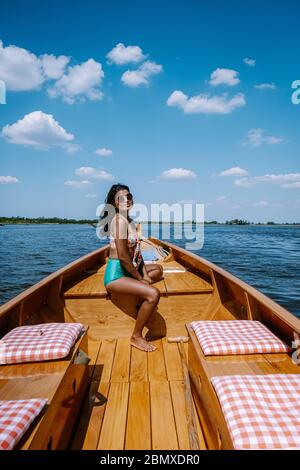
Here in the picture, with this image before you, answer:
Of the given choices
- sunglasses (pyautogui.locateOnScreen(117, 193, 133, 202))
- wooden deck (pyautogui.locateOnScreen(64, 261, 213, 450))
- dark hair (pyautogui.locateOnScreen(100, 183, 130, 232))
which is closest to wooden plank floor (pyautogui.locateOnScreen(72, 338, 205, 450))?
wooden deck (pyautogui.locateOnScreen(64, 261, 213, 450))

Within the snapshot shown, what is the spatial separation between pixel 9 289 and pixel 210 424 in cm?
933

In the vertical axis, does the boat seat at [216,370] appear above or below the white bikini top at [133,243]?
below

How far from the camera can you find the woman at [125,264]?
295cm

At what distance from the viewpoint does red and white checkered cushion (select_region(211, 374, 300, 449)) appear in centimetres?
124

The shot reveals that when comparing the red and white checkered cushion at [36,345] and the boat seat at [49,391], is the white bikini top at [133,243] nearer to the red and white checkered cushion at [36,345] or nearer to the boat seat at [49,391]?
the red and white checkered cushion at [36,345]

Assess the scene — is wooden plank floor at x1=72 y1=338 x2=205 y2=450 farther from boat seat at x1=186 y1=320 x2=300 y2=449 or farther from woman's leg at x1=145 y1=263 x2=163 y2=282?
woman's leg at x1=145 y1=263 x2=163 y2=282

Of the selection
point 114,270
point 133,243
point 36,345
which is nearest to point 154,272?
point 133,243

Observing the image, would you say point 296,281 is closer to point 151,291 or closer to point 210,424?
point 151,291

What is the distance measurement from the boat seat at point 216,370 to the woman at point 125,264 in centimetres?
83

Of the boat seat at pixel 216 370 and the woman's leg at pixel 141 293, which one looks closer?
the boat seat at pixel 216 370

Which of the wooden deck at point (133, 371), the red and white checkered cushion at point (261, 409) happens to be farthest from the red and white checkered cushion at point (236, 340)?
the wooden deck at point (133, 371)

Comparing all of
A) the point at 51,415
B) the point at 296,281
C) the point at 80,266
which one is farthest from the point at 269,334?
the point at 296,281

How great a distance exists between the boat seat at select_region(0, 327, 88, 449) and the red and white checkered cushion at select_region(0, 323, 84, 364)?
0.16ft

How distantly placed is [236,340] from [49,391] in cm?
132
